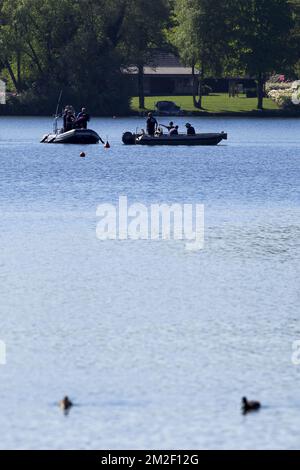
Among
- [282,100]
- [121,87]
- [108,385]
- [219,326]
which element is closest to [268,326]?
[219,326]

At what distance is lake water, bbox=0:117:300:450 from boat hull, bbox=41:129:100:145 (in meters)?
34.9

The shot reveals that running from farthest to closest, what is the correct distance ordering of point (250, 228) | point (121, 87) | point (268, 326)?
point (121, 87) → point (250, 228) → point (268, 326)

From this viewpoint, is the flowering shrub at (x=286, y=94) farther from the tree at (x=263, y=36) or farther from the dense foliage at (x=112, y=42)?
the dense foliage at (x=112, y=42)

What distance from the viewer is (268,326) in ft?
82.0

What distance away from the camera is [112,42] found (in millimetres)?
138250

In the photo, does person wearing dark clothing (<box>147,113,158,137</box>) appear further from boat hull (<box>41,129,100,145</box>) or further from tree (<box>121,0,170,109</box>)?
tree (<box>121,0,170,109</box>)

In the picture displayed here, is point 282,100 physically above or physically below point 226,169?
above

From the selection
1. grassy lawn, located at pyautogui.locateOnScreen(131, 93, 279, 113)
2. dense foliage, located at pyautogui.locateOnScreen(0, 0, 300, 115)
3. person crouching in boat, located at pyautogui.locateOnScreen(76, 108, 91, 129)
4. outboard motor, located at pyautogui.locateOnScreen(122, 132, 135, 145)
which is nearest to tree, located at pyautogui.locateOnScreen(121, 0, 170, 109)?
dense foliage, located at pyautogui.locateOnScreen(0, 0, 300, 115)

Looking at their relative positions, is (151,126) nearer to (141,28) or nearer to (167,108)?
(141,28)

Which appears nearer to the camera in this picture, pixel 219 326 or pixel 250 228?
pixel 219 326

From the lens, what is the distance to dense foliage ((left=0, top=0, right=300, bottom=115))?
136m

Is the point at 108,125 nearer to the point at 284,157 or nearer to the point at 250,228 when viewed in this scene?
the point at 284,157
